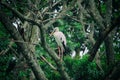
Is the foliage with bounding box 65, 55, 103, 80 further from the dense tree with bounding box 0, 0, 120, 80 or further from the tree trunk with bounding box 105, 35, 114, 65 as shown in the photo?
the tree trunk with bounding box 105, 35, 114, 65

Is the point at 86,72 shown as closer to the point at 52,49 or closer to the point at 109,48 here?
the point at 109,48

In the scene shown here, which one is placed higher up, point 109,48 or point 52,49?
point 52,49

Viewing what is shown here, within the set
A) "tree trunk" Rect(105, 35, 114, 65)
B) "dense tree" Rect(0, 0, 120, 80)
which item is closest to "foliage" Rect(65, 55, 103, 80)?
"dense tree" Rect(0, 0, 120, 80)

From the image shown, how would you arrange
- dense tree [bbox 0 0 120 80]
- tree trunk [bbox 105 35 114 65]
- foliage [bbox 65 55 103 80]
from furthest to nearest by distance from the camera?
foliage [bbox 65 55 103 80]
tree trunk [bbox 105 35 114 65]
dense tree [bbox 0 0 120 80]

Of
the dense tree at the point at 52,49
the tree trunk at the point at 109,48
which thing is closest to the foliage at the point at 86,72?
the dense tree at the point at 52,49

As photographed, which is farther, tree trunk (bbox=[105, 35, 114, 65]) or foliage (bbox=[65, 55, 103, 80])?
foliage (bbox=[65, 55, 103, 80])

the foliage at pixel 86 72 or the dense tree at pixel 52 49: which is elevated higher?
the dense tree at pixel 52 49

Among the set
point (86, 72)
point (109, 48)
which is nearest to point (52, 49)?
point (109, 48)

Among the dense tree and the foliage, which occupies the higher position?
the dense tree

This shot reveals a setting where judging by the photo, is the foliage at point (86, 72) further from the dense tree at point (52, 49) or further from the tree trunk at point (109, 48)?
the tree trunk at point (109, 48)

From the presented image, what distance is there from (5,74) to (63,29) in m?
11.0

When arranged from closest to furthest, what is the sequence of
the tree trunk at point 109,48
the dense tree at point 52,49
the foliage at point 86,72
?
1. the dense tree at point 52,49
2. the tree trunk at point 109,48
3. the foliage at point 86,72

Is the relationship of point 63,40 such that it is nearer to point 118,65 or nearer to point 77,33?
point 118,65

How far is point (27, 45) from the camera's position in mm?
6426
